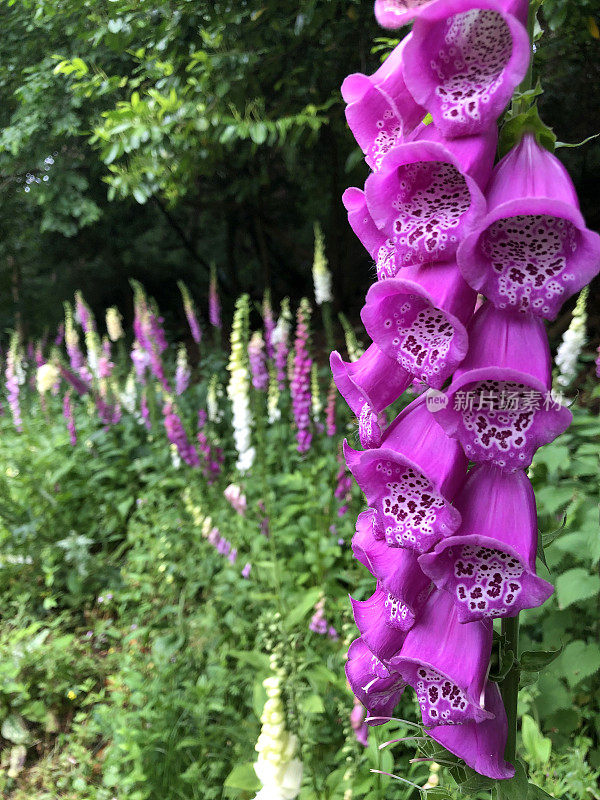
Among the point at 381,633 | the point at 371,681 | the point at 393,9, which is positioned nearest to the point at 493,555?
the point at 381,633

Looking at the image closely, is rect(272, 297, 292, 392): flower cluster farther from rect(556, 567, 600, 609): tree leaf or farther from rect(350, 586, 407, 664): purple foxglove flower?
rect(350, 586, 407, 664): purple foxglove flower

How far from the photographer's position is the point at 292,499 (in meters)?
3.73

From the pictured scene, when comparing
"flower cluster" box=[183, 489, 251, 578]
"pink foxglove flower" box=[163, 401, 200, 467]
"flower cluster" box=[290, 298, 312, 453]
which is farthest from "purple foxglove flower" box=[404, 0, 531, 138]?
"pink foxglove flower" box=[163, 401, 200, 467]

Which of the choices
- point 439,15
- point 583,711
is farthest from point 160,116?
point 583,711

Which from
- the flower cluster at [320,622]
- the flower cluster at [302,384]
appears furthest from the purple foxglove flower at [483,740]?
the flower cluster at [302,384]

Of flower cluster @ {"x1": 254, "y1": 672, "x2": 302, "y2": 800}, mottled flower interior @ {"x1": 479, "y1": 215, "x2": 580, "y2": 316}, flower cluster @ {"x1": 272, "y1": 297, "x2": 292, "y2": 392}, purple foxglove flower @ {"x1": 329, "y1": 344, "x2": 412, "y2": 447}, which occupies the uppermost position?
mottled flower interior @ {"x1": 479, "y1": 215, "x2": 580, "y2": 316}

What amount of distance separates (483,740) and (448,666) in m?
0.15

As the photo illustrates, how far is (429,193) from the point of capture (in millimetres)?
763

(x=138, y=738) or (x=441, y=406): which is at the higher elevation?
(x=441, y=406)

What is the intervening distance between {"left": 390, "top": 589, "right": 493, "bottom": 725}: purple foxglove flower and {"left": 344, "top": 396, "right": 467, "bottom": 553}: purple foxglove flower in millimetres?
170

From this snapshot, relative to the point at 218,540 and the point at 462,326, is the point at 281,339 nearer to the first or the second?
the point at 218,540

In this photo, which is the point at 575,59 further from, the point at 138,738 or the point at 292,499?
the point at 138,738

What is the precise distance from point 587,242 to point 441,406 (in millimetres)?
258

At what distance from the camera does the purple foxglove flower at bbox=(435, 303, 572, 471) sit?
0.73 meters
